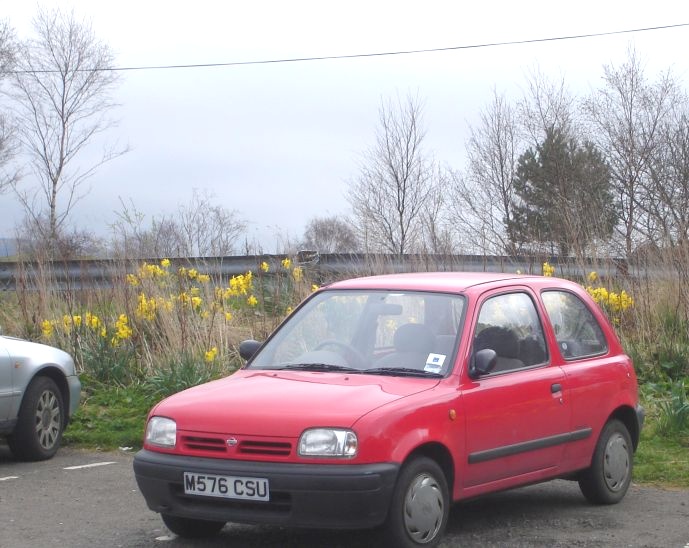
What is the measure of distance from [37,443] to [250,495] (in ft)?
14.5

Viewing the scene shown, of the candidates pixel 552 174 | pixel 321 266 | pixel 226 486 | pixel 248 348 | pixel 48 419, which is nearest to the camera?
pixel 226 486

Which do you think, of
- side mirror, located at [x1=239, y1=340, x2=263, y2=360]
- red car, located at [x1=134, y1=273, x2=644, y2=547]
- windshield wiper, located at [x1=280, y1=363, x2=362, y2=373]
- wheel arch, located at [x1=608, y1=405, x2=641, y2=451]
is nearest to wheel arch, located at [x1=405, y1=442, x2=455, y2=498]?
red car, located at [x1=134, y1=273, x2=644, y2=547]

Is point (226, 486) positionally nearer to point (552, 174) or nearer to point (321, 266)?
point (321, 266)

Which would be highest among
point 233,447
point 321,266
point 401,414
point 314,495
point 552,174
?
point 552,174

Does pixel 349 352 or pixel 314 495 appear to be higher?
pixel 349 352

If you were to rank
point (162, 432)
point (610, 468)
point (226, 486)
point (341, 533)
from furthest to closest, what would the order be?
point (610, 468)
point (341, 533)
point (162, 432)
point (226, 486)

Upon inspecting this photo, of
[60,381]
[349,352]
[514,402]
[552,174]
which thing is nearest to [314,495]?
[349,352]

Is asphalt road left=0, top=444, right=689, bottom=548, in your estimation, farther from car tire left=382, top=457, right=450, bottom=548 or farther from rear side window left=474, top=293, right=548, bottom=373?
rear side window left=474, top=293, right=548, bottom=373

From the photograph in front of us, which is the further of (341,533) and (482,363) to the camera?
(341,533)

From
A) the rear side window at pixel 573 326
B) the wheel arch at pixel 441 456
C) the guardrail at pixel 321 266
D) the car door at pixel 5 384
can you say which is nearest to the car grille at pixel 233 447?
the wheel arch at pixel 441 456

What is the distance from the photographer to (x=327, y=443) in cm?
575

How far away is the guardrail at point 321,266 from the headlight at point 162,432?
746 cm

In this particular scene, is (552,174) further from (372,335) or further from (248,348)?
(372,335)

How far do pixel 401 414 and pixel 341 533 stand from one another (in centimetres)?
106
